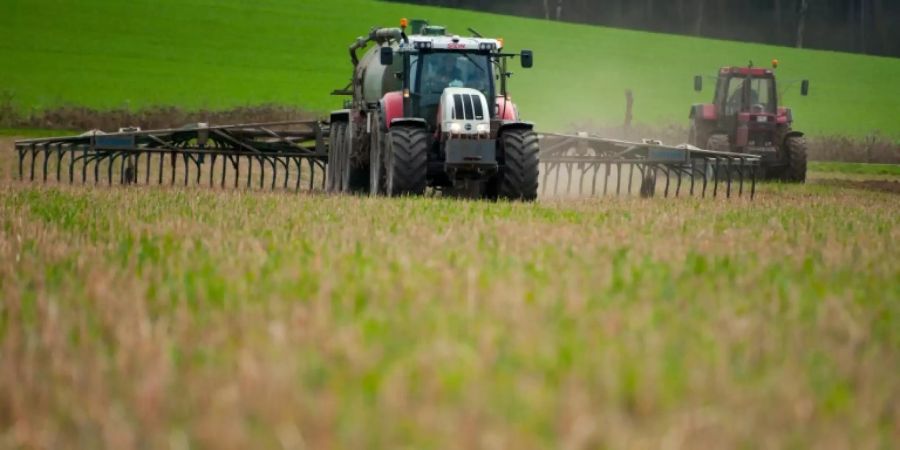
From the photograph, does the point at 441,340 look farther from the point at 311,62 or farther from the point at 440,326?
the point at 311,62

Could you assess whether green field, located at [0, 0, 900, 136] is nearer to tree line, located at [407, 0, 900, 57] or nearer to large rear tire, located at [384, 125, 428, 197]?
tree line, located at [407, 0, 900, 57]

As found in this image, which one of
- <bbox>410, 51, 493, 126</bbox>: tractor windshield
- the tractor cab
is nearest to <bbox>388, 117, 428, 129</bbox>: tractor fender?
<bbox>410, 51, 493, 126</bbox>: tractor windshield

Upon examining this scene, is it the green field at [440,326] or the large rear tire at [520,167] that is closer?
the green field at [440,326]

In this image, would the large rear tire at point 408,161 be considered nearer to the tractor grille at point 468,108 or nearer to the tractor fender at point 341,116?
the tractor grille at point 468,108

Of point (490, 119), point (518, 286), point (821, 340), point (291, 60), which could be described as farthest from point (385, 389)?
point (291, 60)

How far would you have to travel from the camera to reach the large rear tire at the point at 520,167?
16.3 m

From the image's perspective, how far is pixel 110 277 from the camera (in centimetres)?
694

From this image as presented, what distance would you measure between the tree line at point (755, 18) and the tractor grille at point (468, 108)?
2141 inches

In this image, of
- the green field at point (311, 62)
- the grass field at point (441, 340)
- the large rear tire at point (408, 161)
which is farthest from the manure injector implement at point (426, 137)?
the green field at point (311, 62)

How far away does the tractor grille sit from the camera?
16266 millimetres

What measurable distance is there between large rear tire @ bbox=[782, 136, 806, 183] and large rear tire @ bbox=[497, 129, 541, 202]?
12.2 metres

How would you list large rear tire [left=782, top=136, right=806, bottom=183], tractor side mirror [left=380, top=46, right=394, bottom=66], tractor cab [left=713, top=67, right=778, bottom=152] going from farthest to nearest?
1. tractor cab [left=713, top=67, right=778, bottom=152]
2. large rear tire [left=782, top=136, right=806, bottom=183]
3. tractor side mirror [left=380, top=46, right=394, bottom=66]

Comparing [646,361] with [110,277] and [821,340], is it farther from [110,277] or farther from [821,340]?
[110,277]

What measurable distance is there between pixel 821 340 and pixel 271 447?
265 centimetres
